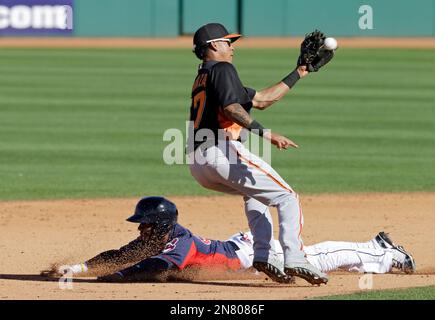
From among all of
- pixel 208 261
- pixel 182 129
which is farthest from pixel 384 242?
pixel 182 129

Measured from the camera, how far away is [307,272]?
22.5ft

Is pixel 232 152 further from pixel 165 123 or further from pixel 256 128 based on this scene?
pixel 165 123

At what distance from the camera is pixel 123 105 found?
18484 millimetres

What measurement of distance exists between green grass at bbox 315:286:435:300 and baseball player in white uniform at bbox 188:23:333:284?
1.37ft

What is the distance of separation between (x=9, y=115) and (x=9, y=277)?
9928mm

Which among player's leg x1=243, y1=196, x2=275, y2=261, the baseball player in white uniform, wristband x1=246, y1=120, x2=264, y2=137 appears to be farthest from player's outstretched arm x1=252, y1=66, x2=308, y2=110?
player's leg x1=243, y1=196, x2=275, y2=261

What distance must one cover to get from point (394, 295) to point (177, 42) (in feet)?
87.7

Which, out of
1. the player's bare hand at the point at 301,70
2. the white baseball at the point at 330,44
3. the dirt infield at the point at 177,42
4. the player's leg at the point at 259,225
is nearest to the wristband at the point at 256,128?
the player's leg at the point at 259,225

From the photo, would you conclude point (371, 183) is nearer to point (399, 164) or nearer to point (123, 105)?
point (399, 164)

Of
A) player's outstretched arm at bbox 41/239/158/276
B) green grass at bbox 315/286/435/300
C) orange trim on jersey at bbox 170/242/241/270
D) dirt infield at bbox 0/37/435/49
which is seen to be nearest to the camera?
green grass at bbox 315/286/435/300

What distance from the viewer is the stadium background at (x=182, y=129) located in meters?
8.83

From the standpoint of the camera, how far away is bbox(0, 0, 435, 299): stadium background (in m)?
8.83

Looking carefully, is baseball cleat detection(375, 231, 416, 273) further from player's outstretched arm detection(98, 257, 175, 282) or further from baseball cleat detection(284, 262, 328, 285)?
player's outstretched arm detection(98, 257, 175, 282)
